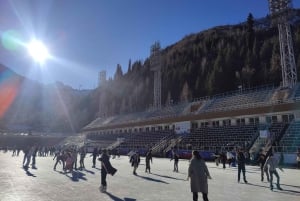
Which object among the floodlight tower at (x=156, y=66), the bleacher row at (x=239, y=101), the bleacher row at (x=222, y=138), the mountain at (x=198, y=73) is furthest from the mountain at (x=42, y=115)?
the bleacher row at (x=222, y=138)

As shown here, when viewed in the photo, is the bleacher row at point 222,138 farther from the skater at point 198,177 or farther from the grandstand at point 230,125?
the skater at point 198,177

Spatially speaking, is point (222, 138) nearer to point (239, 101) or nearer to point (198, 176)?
point (239, 101)

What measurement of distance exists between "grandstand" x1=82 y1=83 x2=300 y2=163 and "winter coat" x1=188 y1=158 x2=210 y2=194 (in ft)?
77.3

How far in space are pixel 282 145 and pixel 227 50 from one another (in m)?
64.0

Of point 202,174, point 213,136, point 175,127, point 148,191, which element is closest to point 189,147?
point 213,136

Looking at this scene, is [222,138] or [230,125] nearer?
[222,138]

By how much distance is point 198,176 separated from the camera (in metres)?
8.23

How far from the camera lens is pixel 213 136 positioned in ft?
139

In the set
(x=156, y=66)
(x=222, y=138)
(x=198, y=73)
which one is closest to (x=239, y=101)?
(x=222, y=138)

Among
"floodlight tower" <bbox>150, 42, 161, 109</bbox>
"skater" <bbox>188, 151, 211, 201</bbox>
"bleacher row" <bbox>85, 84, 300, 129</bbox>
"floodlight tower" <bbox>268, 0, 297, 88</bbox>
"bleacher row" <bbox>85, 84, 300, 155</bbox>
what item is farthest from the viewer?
"floodlight tower" <bbox>150, 42, 161, 109</bbox>

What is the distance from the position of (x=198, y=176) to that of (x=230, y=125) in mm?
37068

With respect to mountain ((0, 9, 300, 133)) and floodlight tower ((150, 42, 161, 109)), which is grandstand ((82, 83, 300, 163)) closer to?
floodlight tower ((150, 42, 161, 109))

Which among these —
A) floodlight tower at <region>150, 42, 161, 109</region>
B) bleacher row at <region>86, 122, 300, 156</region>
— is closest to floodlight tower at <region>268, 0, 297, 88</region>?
bleacher row at <region>86, 122, 300, 156</region>

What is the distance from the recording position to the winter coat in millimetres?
8133
